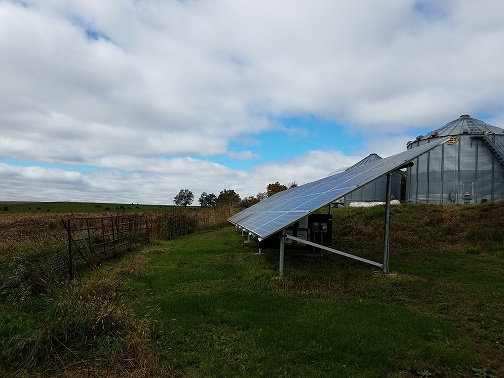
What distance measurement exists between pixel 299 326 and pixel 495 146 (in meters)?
27.8

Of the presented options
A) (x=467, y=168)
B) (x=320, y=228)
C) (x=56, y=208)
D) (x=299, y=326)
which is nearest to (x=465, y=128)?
(x=467, y=168)

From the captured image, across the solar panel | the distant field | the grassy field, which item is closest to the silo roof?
the solar panel

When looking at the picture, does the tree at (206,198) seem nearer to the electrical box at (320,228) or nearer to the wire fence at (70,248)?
the wire fence at (70,248)

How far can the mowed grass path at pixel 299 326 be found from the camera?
522cm

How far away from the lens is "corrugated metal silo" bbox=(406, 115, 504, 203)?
27.5 m

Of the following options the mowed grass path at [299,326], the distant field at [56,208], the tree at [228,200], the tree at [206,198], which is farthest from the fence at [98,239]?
the tree at [206,198]

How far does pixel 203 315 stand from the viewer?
7328mm

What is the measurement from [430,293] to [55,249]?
12.6 metres

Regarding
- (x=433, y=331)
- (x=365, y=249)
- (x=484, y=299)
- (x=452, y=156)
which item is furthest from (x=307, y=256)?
(x=452, y=156)

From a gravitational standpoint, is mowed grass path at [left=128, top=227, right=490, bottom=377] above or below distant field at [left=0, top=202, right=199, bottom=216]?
below

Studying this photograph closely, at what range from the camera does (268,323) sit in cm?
681

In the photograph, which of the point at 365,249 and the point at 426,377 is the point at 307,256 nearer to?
the point at 365,249

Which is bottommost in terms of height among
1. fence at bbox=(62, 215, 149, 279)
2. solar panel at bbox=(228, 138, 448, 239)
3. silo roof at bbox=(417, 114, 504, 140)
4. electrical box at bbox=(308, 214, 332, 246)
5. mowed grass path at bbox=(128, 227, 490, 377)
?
mowed grass path at bbox=(128, 227, 490, 377)

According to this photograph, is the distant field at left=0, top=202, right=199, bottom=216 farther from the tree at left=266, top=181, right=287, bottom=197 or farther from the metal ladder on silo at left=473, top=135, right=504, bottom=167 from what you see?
the metal ladder on silo at left=473, top=135, right=504, bottom=167
